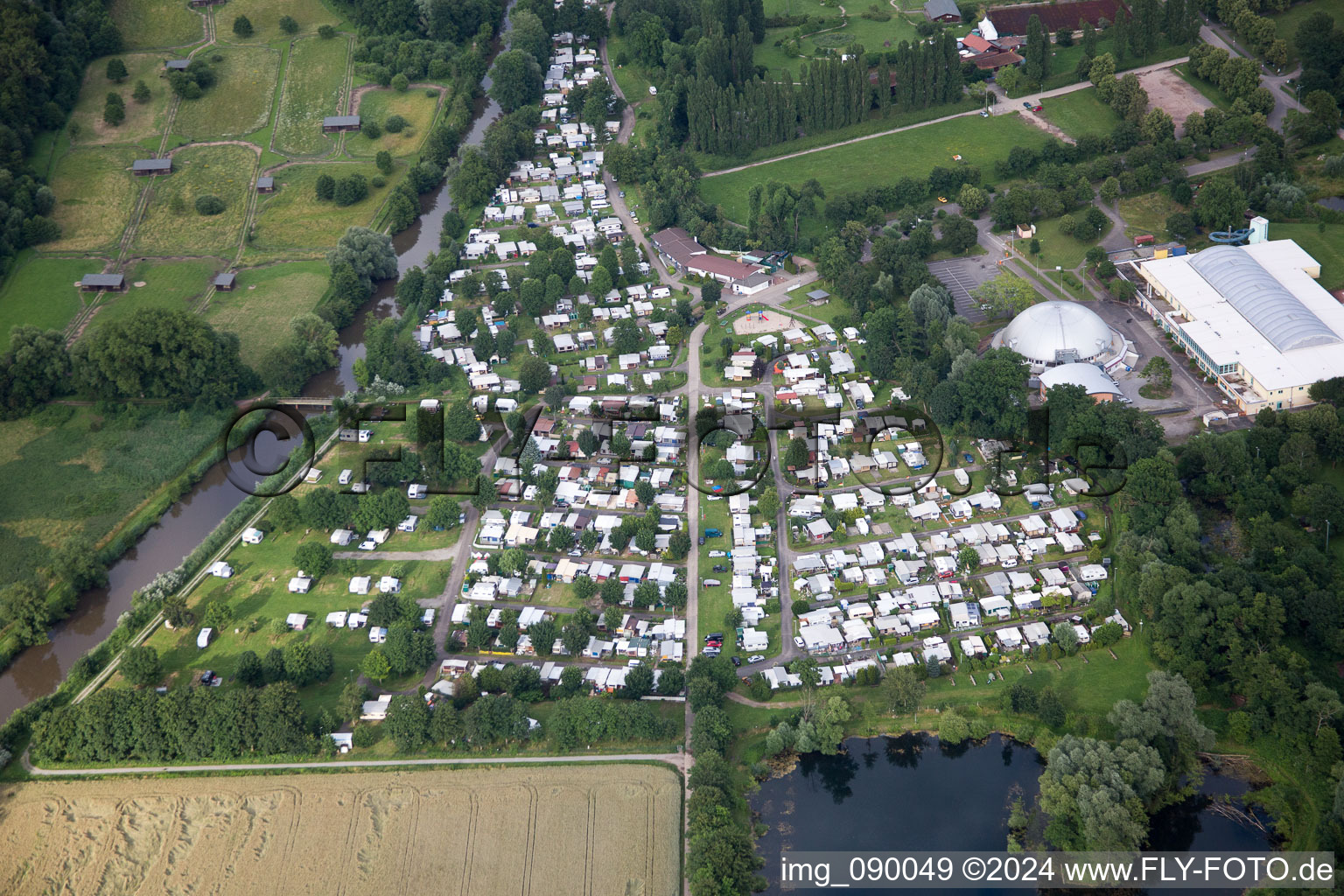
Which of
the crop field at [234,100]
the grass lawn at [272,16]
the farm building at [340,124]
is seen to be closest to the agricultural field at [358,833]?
the farm building at [340,124]

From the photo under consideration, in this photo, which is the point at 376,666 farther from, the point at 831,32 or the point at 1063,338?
the point at 831,32

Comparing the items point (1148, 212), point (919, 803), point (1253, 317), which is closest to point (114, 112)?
point (1148, 212)

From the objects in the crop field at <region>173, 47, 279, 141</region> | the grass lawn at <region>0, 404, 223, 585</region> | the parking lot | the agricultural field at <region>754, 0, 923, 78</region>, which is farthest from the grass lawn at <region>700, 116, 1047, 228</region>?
the grass lawn at <region>0, 404, 223, 585</region>

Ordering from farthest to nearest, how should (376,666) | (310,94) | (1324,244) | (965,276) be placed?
1. (310,94)
2. (965,276)
3. (1324,244)
4. (376,666)

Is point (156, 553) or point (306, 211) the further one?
point (306, 211)

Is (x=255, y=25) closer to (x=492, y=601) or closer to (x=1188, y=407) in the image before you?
(x=492, y=601)

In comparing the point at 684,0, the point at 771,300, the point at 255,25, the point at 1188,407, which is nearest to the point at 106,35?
the point at 255,25
